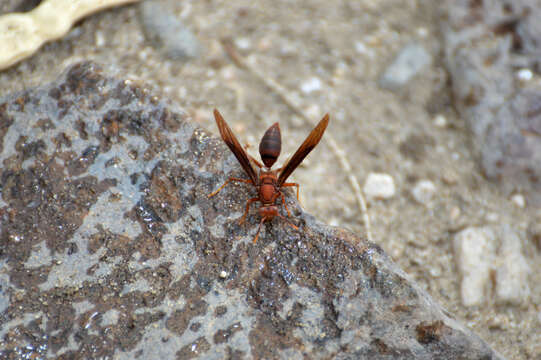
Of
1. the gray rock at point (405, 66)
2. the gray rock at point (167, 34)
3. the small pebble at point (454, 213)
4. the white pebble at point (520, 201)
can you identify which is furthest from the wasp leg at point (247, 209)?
the white pebble at point (520, 201)

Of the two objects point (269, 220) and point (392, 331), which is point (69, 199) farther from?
point (392, 331)

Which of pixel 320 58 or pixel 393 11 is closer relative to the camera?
pixel 320 58

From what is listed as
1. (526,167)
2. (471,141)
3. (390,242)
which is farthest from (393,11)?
(390,242)

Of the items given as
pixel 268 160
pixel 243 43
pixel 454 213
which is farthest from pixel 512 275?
pixel 243 43

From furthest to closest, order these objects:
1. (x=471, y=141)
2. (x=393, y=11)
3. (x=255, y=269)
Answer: (x=393, y=11)
(x=471, y=141)
(x=255, y=269)

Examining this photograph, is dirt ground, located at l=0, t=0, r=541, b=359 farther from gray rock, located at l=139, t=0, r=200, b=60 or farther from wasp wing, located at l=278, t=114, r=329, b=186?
wasp wing, located at l=278, t=114, r=329, b=186

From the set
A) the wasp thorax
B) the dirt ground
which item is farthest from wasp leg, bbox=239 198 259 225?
the dirt ground

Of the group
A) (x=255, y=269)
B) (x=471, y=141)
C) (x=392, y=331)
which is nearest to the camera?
(x=392, y=331)

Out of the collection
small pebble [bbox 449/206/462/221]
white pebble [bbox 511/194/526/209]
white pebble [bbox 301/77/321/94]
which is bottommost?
small pebble [bbox 449/206/462/221]

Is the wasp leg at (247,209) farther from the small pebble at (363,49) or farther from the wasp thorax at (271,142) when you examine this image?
the small pebble at (363,49)
